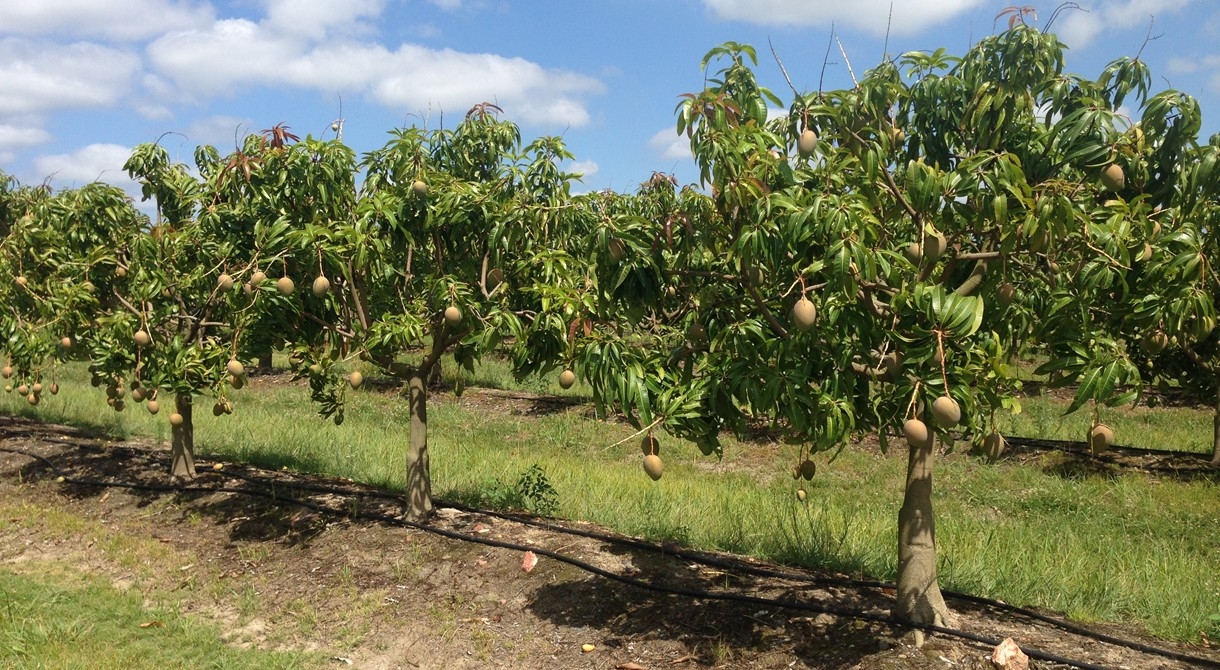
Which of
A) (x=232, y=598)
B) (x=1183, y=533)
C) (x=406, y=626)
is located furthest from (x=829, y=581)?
(x=1183, y=533)

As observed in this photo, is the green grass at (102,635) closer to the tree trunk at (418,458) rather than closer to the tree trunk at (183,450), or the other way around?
the tree trunk at (418,458)

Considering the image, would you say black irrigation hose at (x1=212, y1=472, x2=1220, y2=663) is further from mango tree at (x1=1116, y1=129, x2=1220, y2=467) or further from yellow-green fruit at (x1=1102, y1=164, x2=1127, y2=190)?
yellow-green fruit at (x1=1102, y1=164, x2=1127, y2=190)

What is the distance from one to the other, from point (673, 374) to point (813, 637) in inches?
66.7

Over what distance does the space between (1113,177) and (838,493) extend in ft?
21.4

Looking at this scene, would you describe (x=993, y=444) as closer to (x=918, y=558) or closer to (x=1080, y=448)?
(x=918, y=558)

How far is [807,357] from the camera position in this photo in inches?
153

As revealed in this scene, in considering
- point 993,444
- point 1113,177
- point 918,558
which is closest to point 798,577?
point 918,558

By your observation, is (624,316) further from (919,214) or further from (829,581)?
(829,581)

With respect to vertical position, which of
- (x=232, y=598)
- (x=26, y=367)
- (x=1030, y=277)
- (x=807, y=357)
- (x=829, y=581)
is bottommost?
(x=232, y=598)

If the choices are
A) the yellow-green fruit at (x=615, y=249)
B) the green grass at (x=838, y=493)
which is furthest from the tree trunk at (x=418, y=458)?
the yellow-green fruit at (x=615, y=249)

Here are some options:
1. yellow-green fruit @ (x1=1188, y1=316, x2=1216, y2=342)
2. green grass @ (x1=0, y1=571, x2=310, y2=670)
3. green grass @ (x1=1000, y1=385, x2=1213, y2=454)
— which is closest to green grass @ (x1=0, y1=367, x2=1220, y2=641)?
green grass @ (x1=1000, y1=385, x2=1213, y2=454)

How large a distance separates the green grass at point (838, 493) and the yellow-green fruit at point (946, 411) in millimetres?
1355

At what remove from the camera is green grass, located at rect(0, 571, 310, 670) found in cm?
507

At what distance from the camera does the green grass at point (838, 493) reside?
226 inches
